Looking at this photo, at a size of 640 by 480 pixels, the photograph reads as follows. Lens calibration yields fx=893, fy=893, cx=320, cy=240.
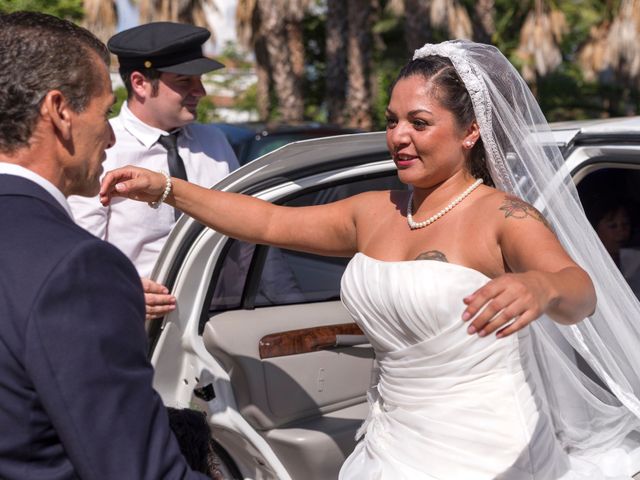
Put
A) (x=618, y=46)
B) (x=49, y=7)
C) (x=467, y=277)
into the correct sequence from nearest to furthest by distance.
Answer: (x=467, y=277), (x=49, y=7), (x=618, y=46)

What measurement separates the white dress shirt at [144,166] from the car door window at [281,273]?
1.31 feet

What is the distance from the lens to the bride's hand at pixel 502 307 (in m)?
1.93

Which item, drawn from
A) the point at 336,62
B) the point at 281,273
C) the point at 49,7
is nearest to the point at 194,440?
the point at 281,273

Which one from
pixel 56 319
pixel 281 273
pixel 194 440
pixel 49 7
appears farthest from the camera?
pixel 49 7

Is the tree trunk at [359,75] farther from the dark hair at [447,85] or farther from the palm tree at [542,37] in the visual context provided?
the dark hair at [447,85]

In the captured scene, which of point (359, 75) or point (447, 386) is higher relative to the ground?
point (447, 386)

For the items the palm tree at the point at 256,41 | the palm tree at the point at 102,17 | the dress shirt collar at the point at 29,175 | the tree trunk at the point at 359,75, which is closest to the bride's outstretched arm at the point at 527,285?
the dress shirt collar at the point at 29,175

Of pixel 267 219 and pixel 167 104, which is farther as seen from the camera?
pixel 167 104

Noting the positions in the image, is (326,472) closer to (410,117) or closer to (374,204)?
(374,204)

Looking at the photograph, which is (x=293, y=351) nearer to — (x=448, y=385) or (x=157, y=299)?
(x=157, y=299)

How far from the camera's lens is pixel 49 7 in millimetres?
7102

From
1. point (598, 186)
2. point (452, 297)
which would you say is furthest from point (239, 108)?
point (452, 297)

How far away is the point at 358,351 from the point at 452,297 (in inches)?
47.3

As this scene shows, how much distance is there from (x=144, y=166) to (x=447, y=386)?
184cm
